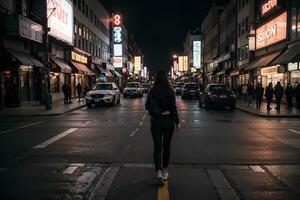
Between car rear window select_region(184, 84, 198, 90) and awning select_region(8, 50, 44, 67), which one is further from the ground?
awning select_region(8, 50, 44, 67)

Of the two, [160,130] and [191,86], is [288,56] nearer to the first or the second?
[191,86]

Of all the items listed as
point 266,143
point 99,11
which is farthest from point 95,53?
point 266,143

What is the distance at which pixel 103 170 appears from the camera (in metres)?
8.06

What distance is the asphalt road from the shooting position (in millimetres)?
6473

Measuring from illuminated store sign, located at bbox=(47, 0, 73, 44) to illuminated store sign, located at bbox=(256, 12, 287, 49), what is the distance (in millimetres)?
16737

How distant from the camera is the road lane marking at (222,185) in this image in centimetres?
622

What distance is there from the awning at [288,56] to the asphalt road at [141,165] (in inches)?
505

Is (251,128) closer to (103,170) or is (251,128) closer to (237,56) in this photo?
(103,170)

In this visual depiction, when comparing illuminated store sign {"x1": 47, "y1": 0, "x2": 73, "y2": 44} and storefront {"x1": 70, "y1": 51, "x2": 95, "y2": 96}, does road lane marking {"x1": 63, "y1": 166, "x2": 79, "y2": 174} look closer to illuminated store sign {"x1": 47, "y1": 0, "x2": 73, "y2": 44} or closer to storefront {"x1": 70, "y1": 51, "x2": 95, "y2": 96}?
illuminated store sign {"x1": 47, "y1": 0, "x2": 73, "y2": 44}

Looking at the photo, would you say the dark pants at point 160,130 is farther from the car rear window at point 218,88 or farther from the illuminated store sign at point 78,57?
the illuminated store sign at point 78,57

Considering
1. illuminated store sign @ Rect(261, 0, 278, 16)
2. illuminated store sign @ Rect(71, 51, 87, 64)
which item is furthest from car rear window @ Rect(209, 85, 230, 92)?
illuminated store sign @ Rect(71, 51, 87, 64)

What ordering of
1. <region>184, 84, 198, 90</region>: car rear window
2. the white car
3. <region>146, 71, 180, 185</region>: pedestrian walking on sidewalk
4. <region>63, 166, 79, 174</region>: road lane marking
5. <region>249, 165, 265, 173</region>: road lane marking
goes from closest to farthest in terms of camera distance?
1. <region>146, 71, 180, 185</region>: pedestrian walking on sidewalk
2. <region>63, 166, 79, 174</region>: road lane marking
3. <region>249, 165, 265, 173</region>: road lane marking
4. the white car
5. <region>184, 84, 198, 90</region>: car rear window

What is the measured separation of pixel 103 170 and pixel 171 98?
2112 millimetres

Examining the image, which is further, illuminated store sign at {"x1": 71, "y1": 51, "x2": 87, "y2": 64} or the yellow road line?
illuminated store sign at {"x1": 71, "y1": 51, "x2": 87, "y2": 64}
